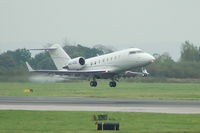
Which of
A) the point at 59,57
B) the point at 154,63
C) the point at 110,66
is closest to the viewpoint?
the point at 110,66

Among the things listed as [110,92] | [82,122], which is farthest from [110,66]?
[82,122]

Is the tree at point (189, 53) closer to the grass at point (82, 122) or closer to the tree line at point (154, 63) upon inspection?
the tree line at point (154, 63)

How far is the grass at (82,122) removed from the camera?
27.0m

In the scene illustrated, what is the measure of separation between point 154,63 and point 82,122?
6248 cm

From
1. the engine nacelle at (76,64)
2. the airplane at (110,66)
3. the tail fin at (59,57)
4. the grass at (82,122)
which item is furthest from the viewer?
the tail fin at (59,57)

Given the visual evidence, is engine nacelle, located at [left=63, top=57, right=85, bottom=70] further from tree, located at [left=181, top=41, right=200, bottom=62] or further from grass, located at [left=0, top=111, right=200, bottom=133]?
tree, located at [left=181, top=41, right=200, bottom=62]

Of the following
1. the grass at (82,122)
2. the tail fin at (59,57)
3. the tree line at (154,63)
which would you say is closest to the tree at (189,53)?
the tree line at (154,63)

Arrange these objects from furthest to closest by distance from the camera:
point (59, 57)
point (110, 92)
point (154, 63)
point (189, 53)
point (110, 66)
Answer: point (189, 53), point (154, 63), point (59, 57), point (110, 66), point (110, 92)

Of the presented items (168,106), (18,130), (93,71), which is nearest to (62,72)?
(93,71)

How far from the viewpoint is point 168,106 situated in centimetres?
3988

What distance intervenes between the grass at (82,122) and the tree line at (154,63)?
1473 inches

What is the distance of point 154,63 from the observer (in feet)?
302

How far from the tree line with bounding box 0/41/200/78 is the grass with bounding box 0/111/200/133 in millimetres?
37423

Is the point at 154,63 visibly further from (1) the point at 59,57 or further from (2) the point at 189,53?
(1) the point at 59,57
